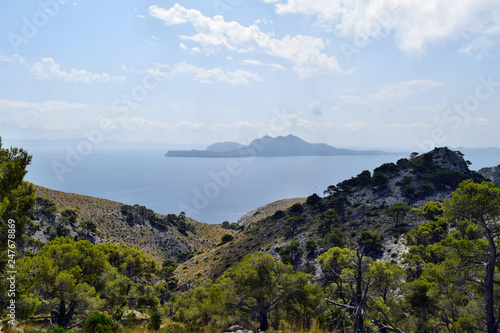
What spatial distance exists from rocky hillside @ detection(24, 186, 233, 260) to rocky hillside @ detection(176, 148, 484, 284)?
23988mm

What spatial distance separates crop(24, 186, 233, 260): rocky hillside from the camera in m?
67.8

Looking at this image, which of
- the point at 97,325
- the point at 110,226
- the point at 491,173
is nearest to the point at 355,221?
the point at 97,325

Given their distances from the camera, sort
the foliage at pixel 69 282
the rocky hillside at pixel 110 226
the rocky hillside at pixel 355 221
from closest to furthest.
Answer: the foliage at pixel 69 282 < the rocky hillside at pixel 355 221 < the rocky hillside at pixel 110 226

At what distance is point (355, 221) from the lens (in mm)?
59094

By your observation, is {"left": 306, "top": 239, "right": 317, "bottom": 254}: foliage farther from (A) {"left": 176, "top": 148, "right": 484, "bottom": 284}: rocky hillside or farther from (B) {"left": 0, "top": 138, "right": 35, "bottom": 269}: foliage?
(B) {"left": 0, "top": 138, "right": 35, "bottom": 269}: foliage

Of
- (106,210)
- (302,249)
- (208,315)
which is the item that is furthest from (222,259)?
(106,210)

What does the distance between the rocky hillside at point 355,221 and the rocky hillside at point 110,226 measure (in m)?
24.0

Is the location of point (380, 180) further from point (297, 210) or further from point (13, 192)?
point (13, 192)

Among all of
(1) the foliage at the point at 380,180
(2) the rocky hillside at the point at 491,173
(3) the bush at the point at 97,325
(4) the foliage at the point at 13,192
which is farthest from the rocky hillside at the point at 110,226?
(2) the rocky hillside at the point at 491,173

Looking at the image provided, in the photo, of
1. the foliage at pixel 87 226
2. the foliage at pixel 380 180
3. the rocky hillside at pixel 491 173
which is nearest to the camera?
the foliage at pixel 380 180

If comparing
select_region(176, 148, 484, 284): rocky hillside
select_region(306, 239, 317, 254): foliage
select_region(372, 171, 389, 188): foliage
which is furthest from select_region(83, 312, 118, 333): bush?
select_region(372, 171, 389, 188): foliage

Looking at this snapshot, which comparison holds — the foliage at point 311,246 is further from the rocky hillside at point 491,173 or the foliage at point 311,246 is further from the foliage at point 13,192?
the rocky hillside at point 491,173

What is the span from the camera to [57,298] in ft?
64.6

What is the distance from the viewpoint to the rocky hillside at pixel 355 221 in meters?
48.8
